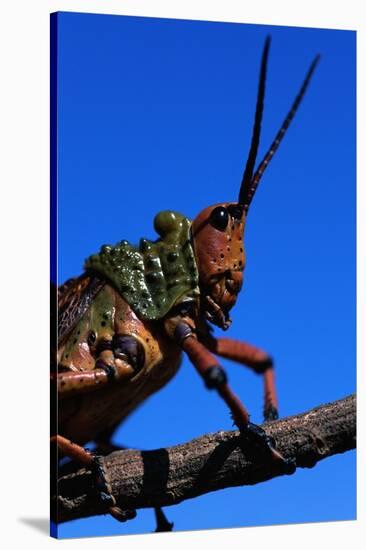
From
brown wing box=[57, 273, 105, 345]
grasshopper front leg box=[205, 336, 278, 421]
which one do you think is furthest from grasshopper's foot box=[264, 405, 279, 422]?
brown wing box=[57, 273, 105, 345]

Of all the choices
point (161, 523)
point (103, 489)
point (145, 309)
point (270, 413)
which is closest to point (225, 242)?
point (145, 309)

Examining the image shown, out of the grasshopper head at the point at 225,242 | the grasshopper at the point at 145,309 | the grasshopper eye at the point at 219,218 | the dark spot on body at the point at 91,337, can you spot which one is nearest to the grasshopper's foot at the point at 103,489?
the grasshopper at the point at 145,309

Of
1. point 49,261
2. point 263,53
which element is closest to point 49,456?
point 49,261

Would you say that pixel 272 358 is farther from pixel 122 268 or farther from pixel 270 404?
pixel 122 268

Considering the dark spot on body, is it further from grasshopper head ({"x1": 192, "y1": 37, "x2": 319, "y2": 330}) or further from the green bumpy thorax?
grasshopper head ({"x1": 192, "y1": 37, "x2": 319, "y2": 330})

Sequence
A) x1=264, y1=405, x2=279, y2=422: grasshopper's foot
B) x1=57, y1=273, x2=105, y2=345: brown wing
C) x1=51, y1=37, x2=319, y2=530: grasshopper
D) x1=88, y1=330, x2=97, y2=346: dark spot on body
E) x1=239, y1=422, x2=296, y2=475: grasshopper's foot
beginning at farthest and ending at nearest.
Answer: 1. x1=264, y1=405, x2=279, y2=422: grasshopper's foot
2. x1=57, y1=273, x2=105, y2=345: brown wing
3. x1=88, y1=330, x2=97, y2=346: dark spot on body
4. x1=51, y1=37, x2=319, y2=530: grasshopper
5. x1=239, y1=422, x2=296, y2=475: grasshopper's foot

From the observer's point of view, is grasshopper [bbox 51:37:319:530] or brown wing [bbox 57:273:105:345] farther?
brown wing [bbox 57:273:105:345]
